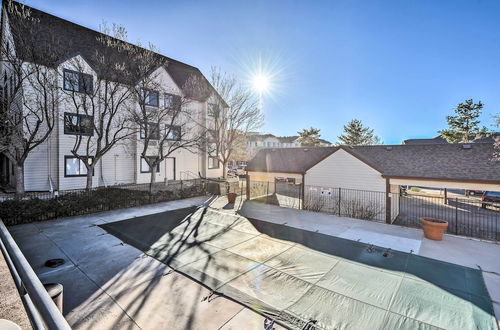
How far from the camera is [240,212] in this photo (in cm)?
1345

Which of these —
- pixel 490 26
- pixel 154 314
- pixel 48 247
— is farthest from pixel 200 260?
pixel 490 26

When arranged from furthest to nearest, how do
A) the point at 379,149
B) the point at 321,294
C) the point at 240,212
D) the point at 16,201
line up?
the point at 379,149 → the point at 240,212 → the point at 16,201 → the point at 321,294

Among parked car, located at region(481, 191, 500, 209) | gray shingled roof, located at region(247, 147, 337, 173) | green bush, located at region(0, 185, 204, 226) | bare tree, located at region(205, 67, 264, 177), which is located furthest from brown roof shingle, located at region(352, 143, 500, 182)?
green bush, located at region(0, 185, 204, 226)

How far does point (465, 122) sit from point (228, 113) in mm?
33097

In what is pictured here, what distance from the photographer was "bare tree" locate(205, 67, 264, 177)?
23875 millimetres

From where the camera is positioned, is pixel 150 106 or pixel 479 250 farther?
pixel 150 106

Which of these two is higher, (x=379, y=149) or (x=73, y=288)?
(x=379, y=149)

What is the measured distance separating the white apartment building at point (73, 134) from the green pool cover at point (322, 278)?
9923 millimetres

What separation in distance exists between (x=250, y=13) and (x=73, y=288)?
526 inches

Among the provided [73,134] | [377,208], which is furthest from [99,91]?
[377,208]

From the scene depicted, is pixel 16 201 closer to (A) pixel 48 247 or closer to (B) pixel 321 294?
(A) pixel 48 247

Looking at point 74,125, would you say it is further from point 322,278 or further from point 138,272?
point 322,278

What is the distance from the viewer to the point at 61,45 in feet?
49.5

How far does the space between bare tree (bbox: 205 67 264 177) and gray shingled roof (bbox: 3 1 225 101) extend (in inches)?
59.9
